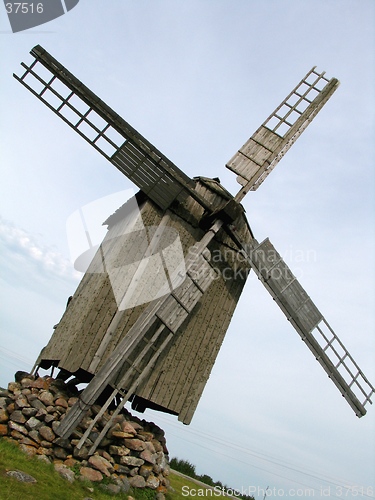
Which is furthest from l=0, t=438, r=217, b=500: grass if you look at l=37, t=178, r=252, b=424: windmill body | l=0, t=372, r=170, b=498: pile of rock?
l=37, t=178, r=252, b=424: windmill body

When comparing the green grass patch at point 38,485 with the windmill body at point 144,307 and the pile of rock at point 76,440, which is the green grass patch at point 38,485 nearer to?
the pile of rock at point 76,440

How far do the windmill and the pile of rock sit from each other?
34 centimetres

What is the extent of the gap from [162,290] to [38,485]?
399 cm

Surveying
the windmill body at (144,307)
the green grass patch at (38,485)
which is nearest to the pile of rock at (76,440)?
the green grass patch at (38,485)

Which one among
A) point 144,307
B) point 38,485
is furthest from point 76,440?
point 144,307

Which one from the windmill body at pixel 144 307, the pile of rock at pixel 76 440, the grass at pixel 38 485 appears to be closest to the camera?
the grass at pixel 38 485

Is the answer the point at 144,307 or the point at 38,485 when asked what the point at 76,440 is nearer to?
the point at 38,485

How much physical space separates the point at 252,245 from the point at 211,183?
1782 millimetres

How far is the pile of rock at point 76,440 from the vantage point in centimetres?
771

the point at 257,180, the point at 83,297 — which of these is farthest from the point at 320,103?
the point at 83,297

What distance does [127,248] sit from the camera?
9.30 m

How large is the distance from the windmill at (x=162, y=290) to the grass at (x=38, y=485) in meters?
0.73

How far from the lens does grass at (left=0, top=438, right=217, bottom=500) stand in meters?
6.29

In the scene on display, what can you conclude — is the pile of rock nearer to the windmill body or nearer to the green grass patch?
the green grass patch
